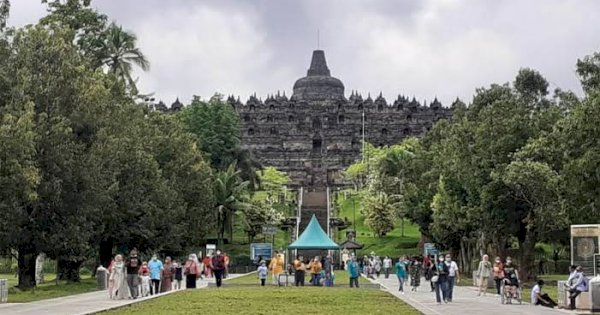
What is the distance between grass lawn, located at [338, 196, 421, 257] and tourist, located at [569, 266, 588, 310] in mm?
44525

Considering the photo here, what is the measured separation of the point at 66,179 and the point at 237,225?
45222 millimetres

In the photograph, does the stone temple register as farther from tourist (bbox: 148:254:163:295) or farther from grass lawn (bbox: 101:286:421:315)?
grass lawn (bbox: 101:286:421:315)

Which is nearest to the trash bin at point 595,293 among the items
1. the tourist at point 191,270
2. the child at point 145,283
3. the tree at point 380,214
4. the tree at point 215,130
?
the child at point 145,283

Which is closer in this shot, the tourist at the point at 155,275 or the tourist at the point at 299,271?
the tourist at the point at 155,275

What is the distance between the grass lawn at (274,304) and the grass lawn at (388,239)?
1586 inches

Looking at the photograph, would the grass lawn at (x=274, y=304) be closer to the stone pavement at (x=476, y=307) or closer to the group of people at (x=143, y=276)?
the stone pavement at (x=476, y=307)

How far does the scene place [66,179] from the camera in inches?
1405

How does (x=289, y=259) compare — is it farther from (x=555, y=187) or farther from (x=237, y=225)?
(x=555, y=187)

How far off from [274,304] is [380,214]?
174ft

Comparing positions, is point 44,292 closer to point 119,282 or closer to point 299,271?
point 119,282

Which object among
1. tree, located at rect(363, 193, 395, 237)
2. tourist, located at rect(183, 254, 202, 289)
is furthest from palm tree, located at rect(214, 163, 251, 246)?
tourist, located at rect(183, 254, 202, 289)

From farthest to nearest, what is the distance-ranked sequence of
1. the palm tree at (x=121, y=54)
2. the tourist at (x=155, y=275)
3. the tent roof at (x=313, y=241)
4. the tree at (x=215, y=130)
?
1. the tree at (x=215, y=130)
2. the palm tree at (x=121, y=54)
3. the tent roof at (x=313, y=241)
4. the tourist at (x=155, y=275)

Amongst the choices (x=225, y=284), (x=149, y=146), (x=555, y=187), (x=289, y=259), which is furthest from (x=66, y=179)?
(x=289, y=259)

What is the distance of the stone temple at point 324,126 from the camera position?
136 meters
